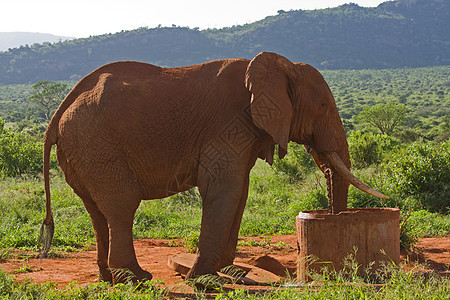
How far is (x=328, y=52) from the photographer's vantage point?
485 ft

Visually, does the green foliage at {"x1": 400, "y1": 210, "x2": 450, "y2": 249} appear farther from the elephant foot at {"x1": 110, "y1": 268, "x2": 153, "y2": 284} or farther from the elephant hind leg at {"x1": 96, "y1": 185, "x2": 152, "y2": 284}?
the elephant hind leg at {"x1": 96, "y1": 185, "x2": 152, "y2": 284}

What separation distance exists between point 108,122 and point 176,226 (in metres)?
4.94

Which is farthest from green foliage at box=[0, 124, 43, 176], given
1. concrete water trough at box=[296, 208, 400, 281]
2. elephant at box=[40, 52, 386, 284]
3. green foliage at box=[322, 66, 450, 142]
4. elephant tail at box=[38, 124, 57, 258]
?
green foliage at box=[322, 66, 450, 142]

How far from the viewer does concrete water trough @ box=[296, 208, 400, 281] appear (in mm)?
5410

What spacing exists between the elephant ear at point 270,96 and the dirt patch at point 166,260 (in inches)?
58.2

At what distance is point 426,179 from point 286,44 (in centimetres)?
14446

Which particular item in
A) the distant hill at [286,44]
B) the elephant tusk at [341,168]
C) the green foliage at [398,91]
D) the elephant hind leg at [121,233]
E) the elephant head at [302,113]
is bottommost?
the green foliage at [398,91]

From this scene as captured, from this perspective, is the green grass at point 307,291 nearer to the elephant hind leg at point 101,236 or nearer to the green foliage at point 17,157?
the elephant hind leg at point 101,236

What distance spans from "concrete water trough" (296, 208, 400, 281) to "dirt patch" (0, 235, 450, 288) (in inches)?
14.9

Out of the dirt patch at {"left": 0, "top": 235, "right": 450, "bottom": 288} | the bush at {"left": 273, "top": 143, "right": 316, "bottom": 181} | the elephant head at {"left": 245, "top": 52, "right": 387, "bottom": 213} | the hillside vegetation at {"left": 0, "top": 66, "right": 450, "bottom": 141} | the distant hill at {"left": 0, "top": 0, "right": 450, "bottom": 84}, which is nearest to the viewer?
the elephant head at {"left": 245, "top": 52, "right": 387, "bottom": 213}

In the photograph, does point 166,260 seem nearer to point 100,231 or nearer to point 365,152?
point 100,231

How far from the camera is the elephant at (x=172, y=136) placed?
203 inches

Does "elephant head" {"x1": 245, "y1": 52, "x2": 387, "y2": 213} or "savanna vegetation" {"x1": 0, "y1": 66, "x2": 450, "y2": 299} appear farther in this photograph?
"elephant head" {"x1": 245, "y1": 52, "x2": 387, "y2": 213}

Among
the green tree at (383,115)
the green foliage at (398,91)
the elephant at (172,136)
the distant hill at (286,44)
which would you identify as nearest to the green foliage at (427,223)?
the elephant at (172,136)
